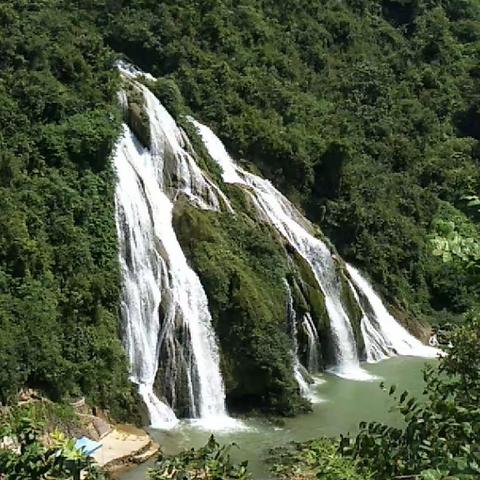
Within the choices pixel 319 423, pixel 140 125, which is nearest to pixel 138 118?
pixel 140 125

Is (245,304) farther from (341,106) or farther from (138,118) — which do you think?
(341,106)

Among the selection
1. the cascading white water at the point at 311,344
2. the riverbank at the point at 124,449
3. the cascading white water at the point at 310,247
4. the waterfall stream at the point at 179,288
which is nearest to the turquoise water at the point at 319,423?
the riverbank at the point at 124,449

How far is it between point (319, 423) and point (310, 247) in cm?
632

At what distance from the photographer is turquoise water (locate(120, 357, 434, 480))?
43.9 ft

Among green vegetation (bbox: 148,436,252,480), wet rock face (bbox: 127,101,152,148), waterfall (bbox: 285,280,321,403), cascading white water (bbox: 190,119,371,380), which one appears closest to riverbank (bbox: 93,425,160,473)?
waterfall (bbox: 285,280,321,403)

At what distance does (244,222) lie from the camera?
19656mm

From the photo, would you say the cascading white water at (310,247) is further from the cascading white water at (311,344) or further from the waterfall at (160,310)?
the waterfall at (160,310)

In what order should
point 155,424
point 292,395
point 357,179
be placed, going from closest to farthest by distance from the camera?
point 155,424
point 292,395
point 357,179

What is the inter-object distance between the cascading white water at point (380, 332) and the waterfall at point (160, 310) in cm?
635

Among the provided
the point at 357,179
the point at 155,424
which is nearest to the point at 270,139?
the point at 357,179

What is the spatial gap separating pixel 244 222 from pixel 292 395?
490cm

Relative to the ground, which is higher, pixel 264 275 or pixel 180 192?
pixel 180 192

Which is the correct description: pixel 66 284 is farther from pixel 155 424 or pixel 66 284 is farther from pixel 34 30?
pixel 34 30

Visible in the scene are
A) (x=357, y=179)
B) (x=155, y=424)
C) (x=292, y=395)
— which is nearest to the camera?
(x=155, y=424)
